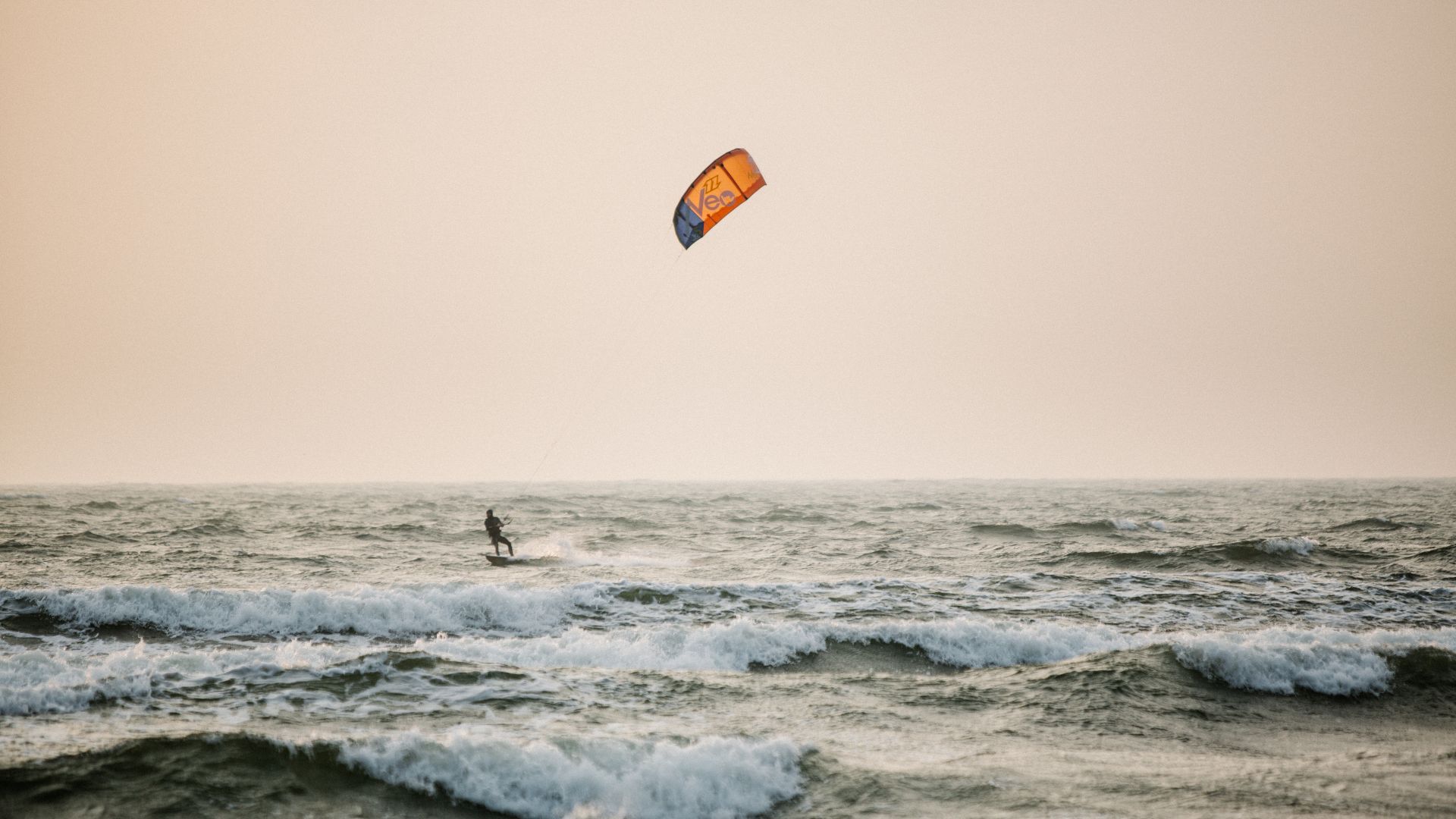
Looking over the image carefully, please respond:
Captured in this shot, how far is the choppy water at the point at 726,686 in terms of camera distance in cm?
746

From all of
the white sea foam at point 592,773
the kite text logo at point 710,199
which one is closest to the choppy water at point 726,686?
the white sea foam at point 592,773

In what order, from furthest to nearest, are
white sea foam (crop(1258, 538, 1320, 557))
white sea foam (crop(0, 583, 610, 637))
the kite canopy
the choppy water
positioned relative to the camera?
1. white sea foam (crop(1258, 538, 1320, 557))
2. the kite canopy
3. white sea foam (crop(0, 583, 610, 637))
4. the choppy water

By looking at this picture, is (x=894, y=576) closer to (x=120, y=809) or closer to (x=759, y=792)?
(x=759, y=792)

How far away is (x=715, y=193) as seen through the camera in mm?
20391

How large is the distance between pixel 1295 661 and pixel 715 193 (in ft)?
47.3

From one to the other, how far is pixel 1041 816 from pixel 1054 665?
5804mm

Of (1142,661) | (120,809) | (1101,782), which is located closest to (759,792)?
(1101,782)

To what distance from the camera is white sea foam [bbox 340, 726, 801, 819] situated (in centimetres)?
725

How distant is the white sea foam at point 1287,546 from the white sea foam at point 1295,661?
1330cm

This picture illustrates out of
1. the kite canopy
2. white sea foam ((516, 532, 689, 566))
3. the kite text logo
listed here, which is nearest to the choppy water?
white sea foam ((516, 532, 689, 566))

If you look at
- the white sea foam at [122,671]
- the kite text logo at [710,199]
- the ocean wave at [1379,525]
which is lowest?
the white sea foam at [122,671]

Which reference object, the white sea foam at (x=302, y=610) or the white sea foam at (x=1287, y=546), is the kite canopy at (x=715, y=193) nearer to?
the white sea foam at (x=302, y=610)

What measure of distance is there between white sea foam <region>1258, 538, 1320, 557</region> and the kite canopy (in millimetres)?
18503

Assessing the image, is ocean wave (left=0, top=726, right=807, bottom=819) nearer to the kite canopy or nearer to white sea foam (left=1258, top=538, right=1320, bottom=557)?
the kite canopy
